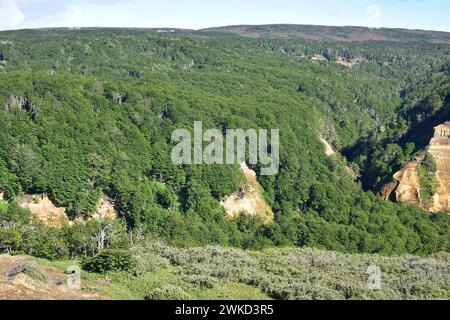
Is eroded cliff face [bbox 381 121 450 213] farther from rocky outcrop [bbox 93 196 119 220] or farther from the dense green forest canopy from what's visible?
rocky outcrop [bbox 93 196 119 220]

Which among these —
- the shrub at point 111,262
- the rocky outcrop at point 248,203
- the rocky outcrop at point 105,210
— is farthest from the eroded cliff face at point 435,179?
the shrub at point 111,262

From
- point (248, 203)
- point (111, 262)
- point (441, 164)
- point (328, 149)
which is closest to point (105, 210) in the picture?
point (248, 203)

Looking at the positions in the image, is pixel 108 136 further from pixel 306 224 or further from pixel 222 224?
pixel 306 224

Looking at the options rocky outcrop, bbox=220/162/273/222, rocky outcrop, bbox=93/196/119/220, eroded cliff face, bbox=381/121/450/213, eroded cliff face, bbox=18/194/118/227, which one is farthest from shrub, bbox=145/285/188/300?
eroded cliff face, bbox=381/121/450/213

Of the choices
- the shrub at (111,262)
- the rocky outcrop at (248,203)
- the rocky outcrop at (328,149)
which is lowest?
the rocky outcrop at (248,203)

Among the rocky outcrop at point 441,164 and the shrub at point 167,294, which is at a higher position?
Result: the shrub at point 167,294

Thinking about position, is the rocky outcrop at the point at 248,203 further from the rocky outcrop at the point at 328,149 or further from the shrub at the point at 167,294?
the shrub at the point at 167,294
